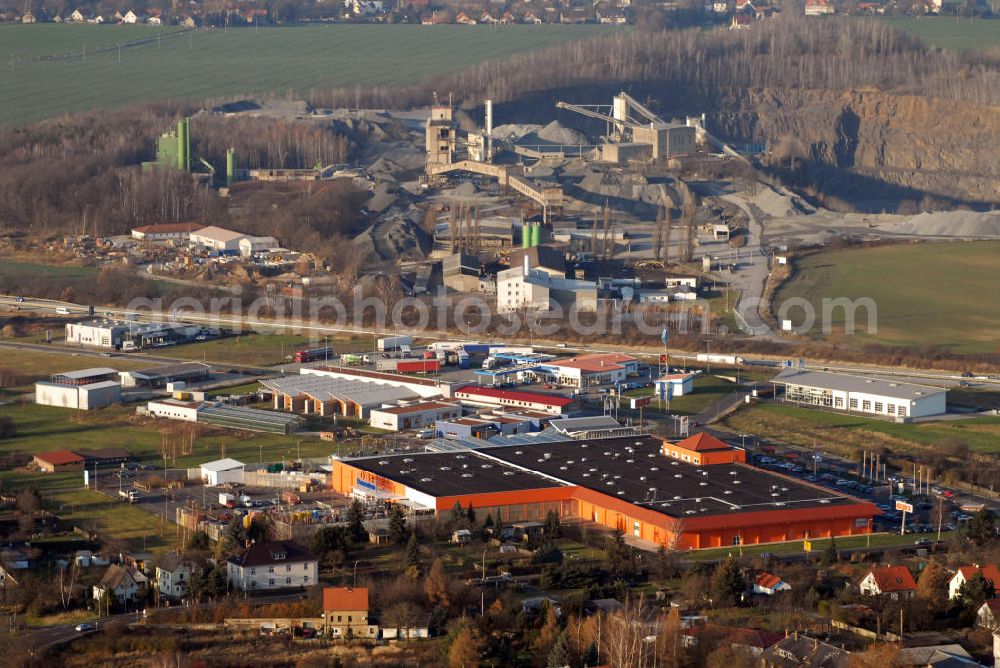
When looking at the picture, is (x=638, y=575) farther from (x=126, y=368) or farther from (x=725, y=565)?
(x=126, y=368)

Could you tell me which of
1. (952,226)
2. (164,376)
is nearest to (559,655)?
(164,376)

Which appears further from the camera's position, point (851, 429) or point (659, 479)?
point (851, 429)

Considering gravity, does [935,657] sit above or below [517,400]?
above

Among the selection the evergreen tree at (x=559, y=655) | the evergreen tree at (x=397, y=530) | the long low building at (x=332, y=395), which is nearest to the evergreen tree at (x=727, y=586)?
the evergreen tree at (x=559, y=655)

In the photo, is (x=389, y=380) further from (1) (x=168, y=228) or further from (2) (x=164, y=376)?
(1) (x=168, y=228)

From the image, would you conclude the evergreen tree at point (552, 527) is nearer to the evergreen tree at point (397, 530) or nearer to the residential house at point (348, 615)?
the evergreen tree at point (397, 530)
